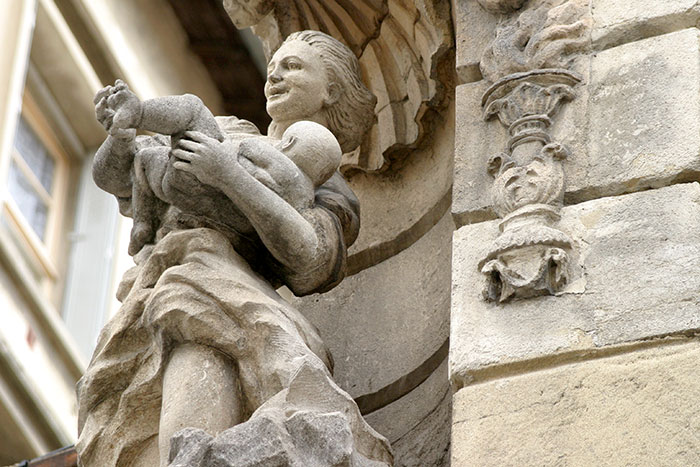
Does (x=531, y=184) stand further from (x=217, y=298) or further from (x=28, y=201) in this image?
(x=28, y=201)

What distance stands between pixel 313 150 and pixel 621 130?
0.74m

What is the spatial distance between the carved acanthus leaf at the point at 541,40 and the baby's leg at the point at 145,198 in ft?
2.67

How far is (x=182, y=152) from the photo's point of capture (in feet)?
15.1

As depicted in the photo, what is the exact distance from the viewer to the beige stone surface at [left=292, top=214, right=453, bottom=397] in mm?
5273

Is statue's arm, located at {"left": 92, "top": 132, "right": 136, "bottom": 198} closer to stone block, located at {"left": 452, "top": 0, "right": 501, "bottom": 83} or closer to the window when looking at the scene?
stone block, located at {"left": 452, "top": 0, "right": 501, "bottom": 83}

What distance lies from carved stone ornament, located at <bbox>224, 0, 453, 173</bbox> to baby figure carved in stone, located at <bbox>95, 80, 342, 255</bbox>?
621 millimetres

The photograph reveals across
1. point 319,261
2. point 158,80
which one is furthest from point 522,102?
point 158,80

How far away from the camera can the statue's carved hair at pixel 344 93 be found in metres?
5.28

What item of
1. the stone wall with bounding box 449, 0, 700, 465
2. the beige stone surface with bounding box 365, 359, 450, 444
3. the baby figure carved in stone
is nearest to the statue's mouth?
the baby figure carved in stone

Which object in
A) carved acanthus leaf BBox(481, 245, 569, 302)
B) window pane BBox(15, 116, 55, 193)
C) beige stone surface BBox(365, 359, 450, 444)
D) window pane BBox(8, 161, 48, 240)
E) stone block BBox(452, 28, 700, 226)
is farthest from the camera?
window pane BBox(8, 161, 48, 240)

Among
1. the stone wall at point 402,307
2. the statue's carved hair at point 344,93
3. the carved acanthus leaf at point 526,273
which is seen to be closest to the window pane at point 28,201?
the stone wall at point 402,307

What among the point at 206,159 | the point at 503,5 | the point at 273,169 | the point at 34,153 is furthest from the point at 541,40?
the point at 34,153

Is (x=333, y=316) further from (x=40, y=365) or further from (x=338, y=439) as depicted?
(x=40, y=365)

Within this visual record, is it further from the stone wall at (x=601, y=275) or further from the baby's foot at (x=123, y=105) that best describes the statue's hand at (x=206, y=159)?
the stone wall at (x=601, y=275)
